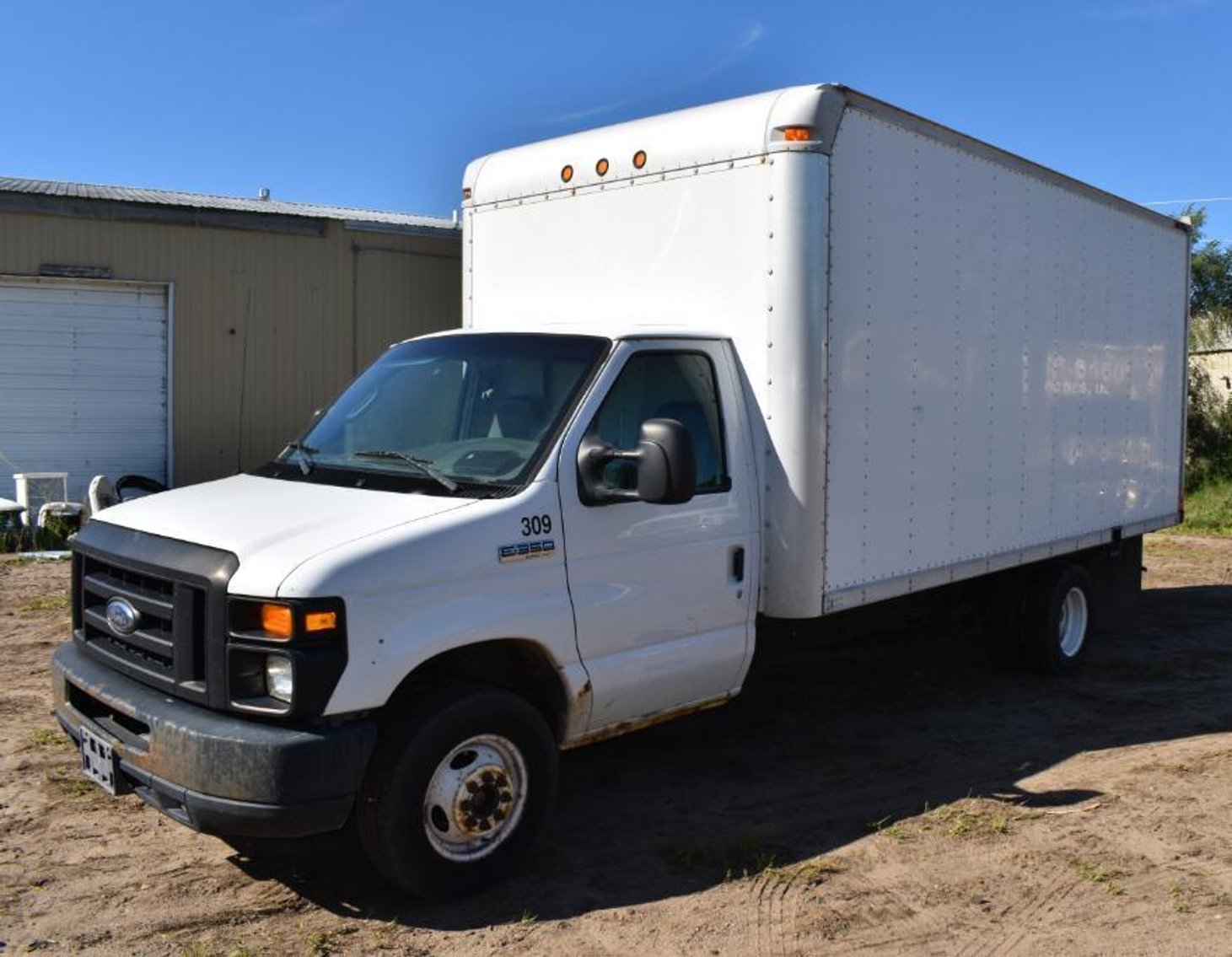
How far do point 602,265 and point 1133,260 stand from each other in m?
4.57

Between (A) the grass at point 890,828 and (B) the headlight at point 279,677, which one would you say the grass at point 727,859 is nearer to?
(A) the grass at point 890,828

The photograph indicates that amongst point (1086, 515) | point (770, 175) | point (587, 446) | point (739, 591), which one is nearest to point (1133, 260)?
point (1086, 515)

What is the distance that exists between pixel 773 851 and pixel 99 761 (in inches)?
108

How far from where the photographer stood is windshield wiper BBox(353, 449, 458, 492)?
473 centimetres

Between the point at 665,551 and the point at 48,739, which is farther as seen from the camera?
the point at 48,739

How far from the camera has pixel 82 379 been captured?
49.7 ft

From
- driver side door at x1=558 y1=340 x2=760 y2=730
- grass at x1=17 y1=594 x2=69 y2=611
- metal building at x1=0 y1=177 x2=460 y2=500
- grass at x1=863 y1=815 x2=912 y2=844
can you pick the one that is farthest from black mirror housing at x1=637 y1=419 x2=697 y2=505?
metal building at x1=0 y1=177 x2=460 y2=500

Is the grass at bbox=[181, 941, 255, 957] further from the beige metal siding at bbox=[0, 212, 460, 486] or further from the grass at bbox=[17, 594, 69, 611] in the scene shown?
the beige metal siding at bbox=[0, 212, 460, 486]

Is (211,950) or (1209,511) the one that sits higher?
(1209,511)

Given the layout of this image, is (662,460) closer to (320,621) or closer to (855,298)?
(320,621)

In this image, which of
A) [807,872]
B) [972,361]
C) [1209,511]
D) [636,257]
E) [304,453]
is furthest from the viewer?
[1209,511]

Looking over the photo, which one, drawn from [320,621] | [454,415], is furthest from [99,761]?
[454,415]

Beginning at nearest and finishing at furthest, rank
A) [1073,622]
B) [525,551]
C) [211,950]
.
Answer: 1. [211,950]
2. [525,551]
3. [1073,622]

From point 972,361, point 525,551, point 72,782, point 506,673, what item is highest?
point 972,361
